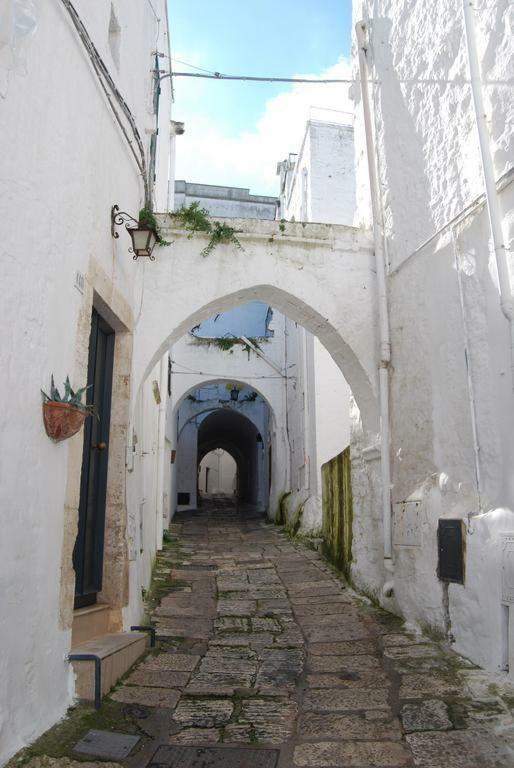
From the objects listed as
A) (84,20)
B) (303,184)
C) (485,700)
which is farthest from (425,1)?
(303,184)

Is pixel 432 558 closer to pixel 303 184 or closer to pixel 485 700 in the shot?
pixel 485 700

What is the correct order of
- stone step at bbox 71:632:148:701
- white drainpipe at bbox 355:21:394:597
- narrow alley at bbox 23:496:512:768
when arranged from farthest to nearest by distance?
white drainpipe at bbox 355:21:394:597
stone step at bbox 71:632:148:701
narrow alley at bbox 23:496:512:768

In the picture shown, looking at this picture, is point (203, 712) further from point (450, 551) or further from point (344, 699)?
point (450, 551)

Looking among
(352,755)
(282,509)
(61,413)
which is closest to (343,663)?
(352,755)

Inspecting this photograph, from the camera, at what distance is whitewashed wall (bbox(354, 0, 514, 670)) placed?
359 cm

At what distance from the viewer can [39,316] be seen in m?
2.87

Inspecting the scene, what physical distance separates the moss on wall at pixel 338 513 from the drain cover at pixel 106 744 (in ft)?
11.9

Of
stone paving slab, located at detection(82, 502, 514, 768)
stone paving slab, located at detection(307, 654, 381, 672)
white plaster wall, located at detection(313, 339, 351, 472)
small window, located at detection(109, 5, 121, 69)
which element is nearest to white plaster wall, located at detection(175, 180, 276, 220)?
white plaster wall, located at detection(313, 339, 351, 472)

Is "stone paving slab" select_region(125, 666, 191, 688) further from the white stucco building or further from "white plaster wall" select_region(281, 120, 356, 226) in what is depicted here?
"white plaster wall" select_region(281, 120, 356, 226)

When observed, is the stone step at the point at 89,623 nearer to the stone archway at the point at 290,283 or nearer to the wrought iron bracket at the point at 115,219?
the stone archway at the point at 290,283

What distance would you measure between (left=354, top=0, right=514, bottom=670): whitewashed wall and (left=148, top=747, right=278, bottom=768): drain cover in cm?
154

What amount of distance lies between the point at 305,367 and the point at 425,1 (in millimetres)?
6791

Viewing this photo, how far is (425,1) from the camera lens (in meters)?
4.71

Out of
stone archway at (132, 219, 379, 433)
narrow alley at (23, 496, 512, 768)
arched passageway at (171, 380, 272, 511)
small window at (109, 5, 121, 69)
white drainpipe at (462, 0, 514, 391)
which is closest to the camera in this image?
narrow alley at (23, 496, 512, 768)
